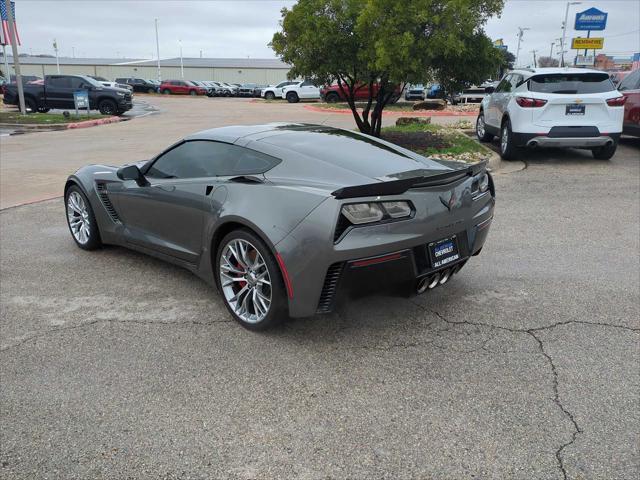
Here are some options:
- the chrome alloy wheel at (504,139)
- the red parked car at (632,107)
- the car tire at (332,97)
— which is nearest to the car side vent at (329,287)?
the chrome alloy wheel at (504,139)

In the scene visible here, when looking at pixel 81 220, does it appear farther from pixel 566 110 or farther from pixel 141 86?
pixel 141 86

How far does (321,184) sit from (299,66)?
9119mm

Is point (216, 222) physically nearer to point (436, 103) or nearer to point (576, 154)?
point (576, 154)

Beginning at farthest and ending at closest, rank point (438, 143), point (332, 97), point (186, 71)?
point (186, 71) < point (332, 97) < point (438, 143)

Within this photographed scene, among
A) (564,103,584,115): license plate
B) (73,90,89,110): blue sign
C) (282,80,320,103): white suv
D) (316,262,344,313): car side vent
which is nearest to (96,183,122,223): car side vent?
(316,262,344,313): car side vent

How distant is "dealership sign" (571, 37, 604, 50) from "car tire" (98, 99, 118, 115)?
143 ft

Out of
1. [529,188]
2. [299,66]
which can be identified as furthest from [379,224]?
[299,66]

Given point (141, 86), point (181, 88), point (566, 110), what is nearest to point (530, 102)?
point (566, 110)

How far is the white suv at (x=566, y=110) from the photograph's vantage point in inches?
378

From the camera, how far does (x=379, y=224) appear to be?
132 inches

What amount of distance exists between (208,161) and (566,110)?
7519 millimetres

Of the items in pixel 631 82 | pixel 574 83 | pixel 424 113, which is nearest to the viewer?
pixel 574 83

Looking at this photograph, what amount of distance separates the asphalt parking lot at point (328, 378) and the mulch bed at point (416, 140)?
262 inches

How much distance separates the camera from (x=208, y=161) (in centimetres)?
436
